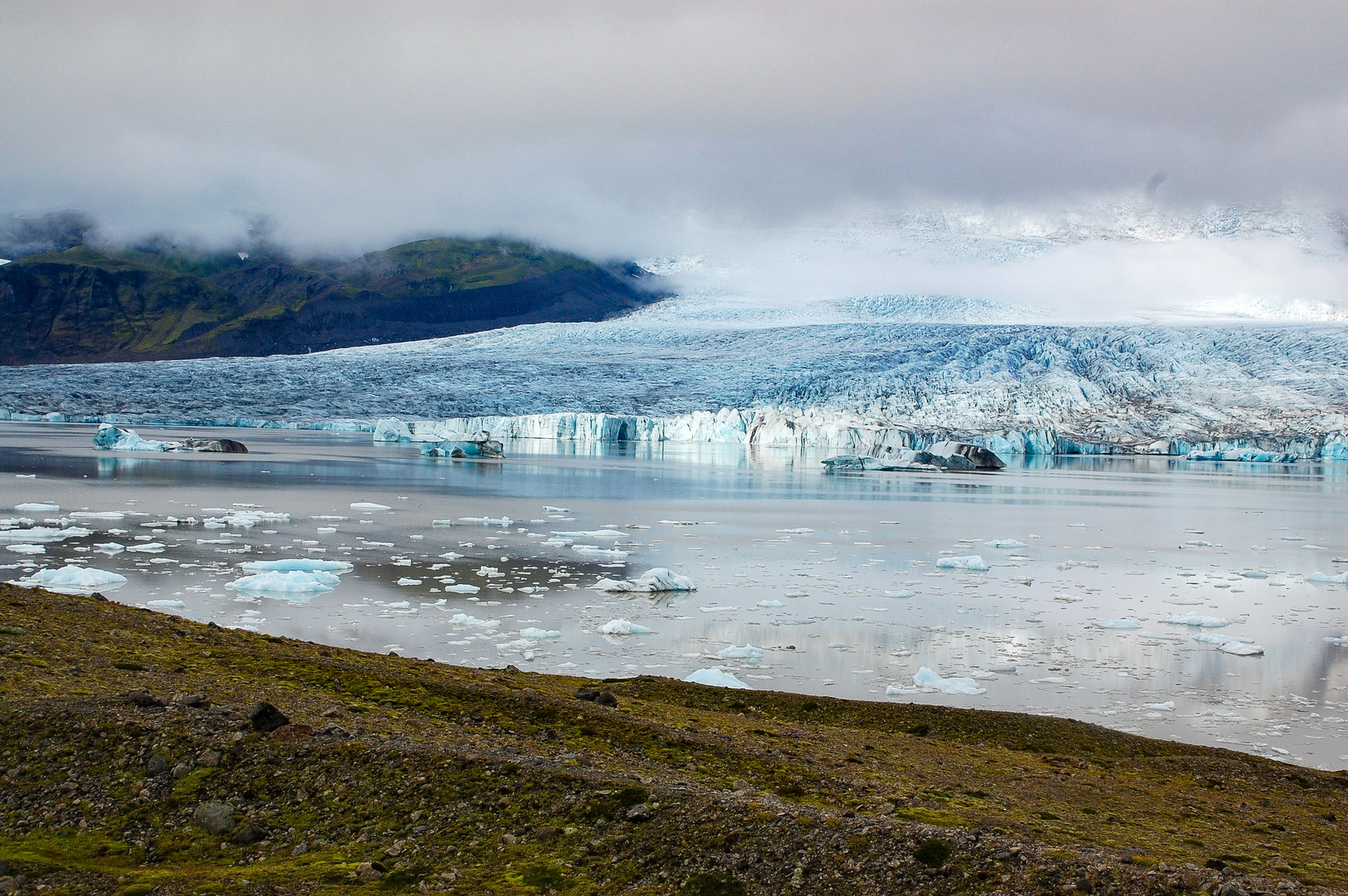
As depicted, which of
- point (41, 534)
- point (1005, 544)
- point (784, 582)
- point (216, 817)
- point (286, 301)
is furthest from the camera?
point (286, 301)

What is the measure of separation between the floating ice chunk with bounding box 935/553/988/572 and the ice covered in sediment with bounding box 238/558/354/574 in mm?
7377

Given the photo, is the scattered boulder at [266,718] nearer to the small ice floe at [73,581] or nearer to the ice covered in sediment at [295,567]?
the small ice floe at [73,581]

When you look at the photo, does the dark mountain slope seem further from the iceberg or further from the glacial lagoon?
the glacial lagoon

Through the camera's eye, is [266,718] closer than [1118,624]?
Yes

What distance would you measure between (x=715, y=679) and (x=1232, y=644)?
489 centimetres

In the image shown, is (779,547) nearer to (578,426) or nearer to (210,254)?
(578,426)

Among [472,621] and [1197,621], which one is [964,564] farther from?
[472,621]

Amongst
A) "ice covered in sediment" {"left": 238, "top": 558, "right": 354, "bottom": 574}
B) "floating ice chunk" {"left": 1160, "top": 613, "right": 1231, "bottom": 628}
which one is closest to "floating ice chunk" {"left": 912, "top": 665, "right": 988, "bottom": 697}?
"floating ice chunk" {"left": 1160, "top": 613, "right": 1231, "bottom": 628}

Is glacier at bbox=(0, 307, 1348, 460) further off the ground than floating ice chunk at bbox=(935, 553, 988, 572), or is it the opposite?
glacier at bbox=(0, 307, 1348, 460)

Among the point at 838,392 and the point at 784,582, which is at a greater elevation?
the point at 838,392

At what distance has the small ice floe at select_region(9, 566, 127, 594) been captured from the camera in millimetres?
9297

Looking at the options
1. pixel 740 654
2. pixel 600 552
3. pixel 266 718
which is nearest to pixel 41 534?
pixel 600 552

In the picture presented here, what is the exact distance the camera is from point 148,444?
34.2m

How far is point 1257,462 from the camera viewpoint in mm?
Result: 49812
